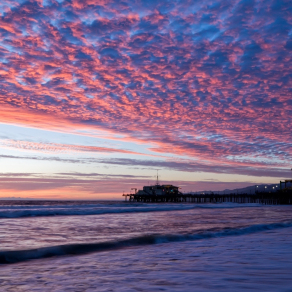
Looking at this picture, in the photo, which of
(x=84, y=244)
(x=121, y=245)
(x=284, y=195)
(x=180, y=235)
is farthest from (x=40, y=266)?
(x=284, y=195)

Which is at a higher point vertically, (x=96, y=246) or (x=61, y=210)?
(x=96, y=246)

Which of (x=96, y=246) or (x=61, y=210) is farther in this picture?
(x=61, y=210)

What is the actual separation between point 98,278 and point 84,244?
5.36 metres

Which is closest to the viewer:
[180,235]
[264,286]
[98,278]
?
[264,286]

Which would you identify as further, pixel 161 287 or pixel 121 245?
pixel 121 245

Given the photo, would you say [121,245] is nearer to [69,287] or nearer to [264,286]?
[69,287]

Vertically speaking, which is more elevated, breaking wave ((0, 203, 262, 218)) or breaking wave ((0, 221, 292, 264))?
breaking wave ((0, 221, 292, 264))

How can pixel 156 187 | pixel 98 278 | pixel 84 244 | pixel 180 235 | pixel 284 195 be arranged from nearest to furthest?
1. pixel 98 278
2. pixel 84 244
3. pixel 180 235
4. pixel 284 195
5. pixel 156 187

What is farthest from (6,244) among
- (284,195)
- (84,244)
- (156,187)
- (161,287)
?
(156,187)

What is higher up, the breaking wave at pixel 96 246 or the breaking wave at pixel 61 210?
the breaking wave at pixel 96 246

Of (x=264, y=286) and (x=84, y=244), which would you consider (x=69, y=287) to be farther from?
(x=84, y=244)

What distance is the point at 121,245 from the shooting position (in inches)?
455

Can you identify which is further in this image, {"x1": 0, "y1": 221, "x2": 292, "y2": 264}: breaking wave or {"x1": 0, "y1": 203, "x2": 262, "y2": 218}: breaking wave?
{"x1": 0, "y1": 203, "x2": 262, "y2": 218}: breaking wave

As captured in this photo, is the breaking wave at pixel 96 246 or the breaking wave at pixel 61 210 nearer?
the breaking wave at pixel 96 246
